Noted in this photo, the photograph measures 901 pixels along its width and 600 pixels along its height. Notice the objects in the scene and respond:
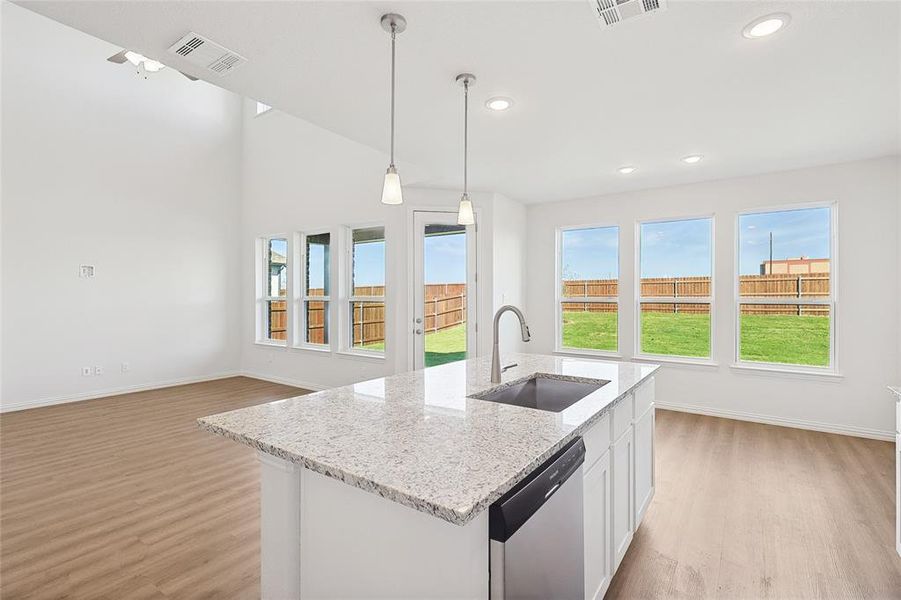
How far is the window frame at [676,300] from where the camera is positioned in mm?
4746

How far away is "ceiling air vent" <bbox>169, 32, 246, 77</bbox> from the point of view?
2.02 metres

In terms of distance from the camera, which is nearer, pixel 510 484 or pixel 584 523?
pixel 510 484

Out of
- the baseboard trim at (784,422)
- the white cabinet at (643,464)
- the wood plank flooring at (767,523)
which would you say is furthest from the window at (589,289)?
the white cabinet at (643,464)

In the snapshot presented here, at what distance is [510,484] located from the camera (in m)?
1.08

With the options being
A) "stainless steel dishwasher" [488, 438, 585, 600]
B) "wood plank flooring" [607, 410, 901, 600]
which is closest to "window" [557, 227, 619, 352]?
"wood plank flooring" [607, 410, 901, 600]

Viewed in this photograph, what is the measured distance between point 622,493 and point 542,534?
37.5 inches

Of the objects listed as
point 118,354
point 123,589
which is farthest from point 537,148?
point 118,354

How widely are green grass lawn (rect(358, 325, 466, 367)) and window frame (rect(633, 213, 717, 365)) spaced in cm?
205

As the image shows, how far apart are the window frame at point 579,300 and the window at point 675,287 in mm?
236

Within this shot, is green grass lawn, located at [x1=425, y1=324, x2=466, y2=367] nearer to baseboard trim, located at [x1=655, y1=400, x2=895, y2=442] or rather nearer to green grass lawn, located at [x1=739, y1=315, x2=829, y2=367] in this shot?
baseboard trim, located at [x1=655, y1=400, x2=895, y2=442]

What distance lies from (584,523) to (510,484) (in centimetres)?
70

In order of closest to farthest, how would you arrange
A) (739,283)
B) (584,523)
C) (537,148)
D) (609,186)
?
1. (584,523)
2. (537,148)
3. (739,283)
4. (609,186)

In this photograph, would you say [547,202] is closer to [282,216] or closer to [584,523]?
[282,216]

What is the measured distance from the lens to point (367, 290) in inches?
228
